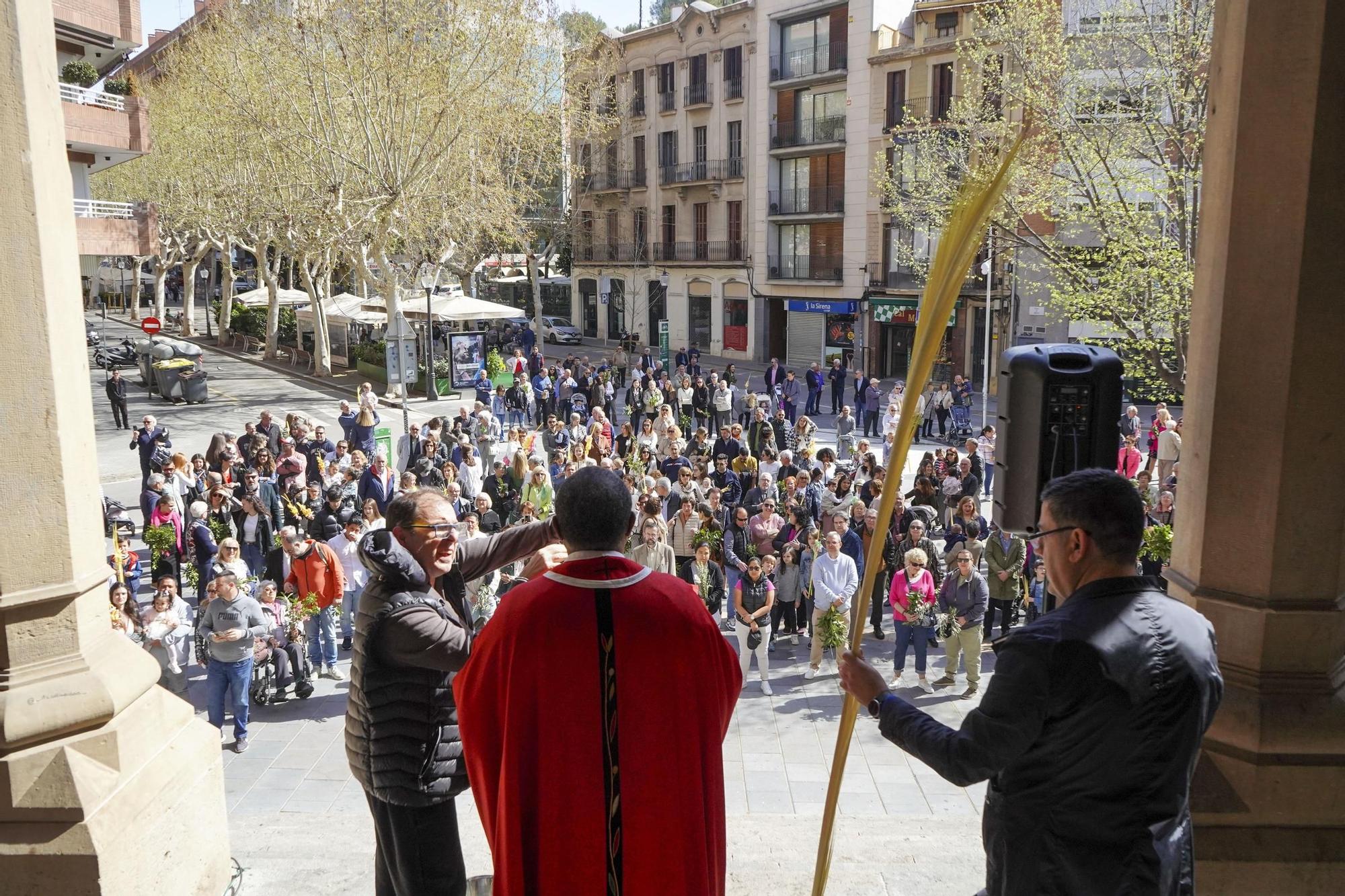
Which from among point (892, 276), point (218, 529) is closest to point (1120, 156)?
point (218, 529)

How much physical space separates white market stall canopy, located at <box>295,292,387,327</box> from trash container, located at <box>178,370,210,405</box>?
523cm

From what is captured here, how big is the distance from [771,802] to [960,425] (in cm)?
1721

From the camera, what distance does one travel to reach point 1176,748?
2480 millimetres

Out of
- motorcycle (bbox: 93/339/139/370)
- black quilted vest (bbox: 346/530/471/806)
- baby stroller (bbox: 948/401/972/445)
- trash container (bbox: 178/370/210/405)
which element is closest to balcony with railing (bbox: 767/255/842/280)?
baby stroller (bbox: 948/401/972/445)

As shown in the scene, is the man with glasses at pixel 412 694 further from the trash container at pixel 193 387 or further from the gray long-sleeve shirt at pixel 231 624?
the trash container at pixel 193 387

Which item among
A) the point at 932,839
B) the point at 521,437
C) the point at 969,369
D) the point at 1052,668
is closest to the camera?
the point at 1052,668

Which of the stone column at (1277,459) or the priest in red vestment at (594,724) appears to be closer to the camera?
the priest in red vestment at (594,724)

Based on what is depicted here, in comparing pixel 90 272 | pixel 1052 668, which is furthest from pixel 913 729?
pixel 90 272

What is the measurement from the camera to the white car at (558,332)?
48781 millimetres

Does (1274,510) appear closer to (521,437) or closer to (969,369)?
(521,437)

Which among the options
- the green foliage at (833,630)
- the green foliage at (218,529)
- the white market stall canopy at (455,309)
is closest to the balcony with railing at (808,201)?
the white market stall canopy at (455,309)

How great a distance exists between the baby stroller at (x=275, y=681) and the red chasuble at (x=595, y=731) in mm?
7303

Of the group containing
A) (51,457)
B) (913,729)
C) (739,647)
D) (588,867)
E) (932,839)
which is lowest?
(739,647)

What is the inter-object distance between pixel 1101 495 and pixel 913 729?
2.35 ft
